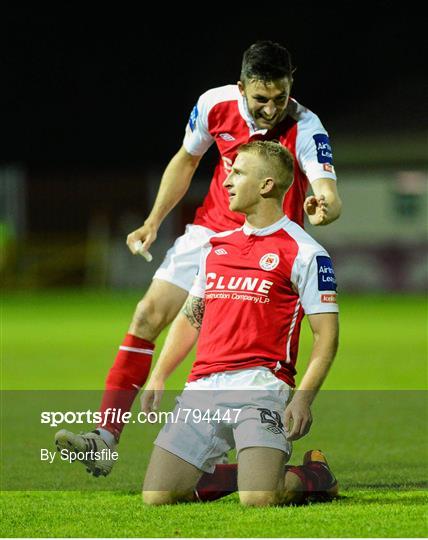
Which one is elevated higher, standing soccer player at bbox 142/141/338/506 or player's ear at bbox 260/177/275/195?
player's ear at bbox 260/177/275/195

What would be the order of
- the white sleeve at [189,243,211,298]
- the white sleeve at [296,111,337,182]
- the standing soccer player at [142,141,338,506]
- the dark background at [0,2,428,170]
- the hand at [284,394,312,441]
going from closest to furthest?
the hand at [284,394,312,441] → the standing soccer player at [142,141,338,506] → the white sleeve at [189,243,211,298] → the white sleeve at [296,111,337,182] → the dark background at [0,2,428,170]

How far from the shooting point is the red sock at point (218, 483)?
5691 millimetres

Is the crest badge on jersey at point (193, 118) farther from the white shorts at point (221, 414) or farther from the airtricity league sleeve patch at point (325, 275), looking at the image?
the white shorts at point (221, 414)

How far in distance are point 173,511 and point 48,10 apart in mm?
43898

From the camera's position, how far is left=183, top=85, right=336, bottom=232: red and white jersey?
638 cm

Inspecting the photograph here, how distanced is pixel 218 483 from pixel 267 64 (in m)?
2.06

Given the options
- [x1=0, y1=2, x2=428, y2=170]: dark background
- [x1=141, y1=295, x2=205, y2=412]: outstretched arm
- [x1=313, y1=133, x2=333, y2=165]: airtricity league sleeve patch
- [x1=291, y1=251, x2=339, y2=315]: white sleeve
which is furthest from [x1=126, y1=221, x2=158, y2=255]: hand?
[x1=0, y1=2, x2=428, y2=170]: dark background

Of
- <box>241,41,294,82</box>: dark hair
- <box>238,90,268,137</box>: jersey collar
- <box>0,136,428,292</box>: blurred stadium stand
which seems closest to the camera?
<box>241,41,294,82</box>: dark hair

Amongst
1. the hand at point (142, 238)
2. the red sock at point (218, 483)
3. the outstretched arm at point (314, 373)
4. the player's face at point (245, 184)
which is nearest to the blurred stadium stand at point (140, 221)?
the hand at point (142, 238)

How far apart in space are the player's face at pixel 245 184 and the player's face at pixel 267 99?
0.58 meters

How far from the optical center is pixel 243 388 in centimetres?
556

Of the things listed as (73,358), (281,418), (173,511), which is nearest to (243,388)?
(281,418)

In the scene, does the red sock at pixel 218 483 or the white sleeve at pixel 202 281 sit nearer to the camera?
the red sock at pixel 218 483

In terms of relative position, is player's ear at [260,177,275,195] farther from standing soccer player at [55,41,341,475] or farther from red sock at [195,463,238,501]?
red sock at [195,463,238,501]
